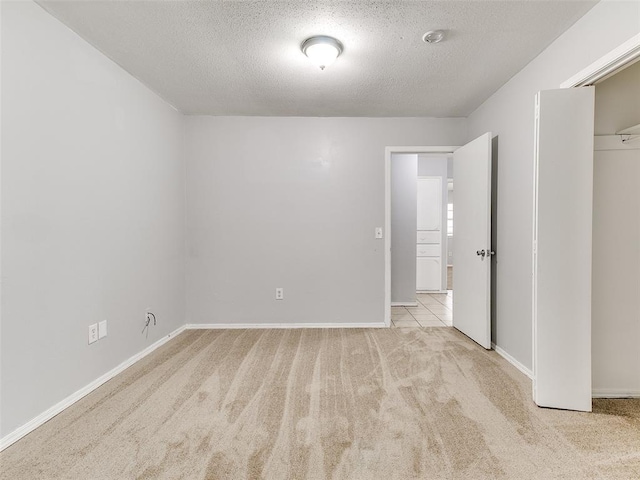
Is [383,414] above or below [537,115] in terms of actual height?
below

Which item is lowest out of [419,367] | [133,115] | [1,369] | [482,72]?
[419,367]

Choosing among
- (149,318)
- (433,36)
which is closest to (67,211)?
(149,318)

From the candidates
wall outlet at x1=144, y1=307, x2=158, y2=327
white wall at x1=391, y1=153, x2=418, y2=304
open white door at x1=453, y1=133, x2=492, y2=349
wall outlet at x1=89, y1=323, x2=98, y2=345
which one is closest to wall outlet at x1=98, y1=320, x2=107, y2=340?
wall outlet at x1=89, y1=323, x2=98, y2=345

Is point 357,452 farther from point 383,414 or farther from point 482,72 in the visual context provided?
point 482,72

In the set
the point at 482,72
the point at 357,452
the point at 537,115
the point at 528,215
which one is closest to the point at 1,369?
the point at 357,452

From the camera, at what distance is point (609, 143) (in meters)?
2.11

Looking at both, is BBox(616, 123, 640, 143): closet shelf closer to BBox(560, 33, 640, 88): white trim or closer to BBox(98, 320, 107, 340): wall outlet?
BBox(560, 33, 640, 88): white trim

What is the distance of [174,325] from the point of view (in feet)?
11.4

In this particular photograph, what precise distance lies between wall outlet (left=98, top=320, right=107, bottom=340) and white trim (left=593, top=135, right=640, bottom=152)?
11.7ft

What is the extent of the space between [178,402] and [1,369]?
92 cm

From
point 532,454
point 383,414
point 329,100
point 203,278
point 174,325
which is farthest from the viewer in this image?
point 203,278

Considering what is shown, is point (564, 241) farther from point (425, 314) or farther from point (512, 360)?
point (425, 314)

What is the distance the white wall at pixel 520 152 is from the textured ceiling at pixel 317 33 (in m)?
0.10

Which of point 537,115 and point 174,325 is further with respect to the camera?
point 174,325
